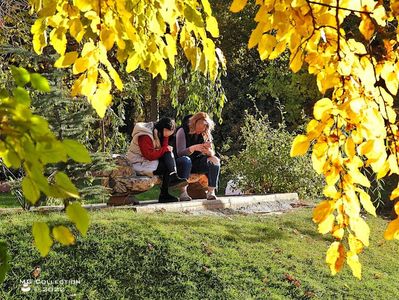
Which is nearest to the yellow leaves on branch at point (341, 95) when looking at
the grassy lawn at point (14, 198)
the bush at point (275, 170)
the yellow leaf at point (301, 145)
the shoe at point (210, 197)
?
the yellow leaf at point (301, 145)

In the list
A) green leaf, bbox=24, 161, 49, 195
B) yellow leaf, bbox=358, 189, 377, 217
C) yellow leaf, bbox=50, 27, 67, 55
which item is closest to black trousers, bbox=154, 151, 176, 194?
yellow leaf, bbox=50, 27, 67, 55

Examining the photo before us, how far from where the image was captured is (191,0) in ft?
8.32

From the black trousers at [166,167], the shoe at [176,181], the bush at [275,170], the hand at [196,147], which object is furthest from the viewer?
the bush at [275,170]

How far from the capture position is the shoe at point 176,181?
23.8ft

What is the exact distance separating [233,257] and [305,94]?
40.9ft

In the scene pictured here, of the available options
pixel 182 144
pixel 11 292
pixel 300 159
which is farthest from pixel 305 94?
pixel 11 292

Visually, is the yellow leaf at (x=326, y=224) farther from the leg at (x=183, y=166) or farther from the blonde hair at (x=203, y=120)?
the blonde hair at (x=203, y=120)

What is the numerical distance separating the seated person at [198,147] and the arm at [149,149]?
13.4 inches

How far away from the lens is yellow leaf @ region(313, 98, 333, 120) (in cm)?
202

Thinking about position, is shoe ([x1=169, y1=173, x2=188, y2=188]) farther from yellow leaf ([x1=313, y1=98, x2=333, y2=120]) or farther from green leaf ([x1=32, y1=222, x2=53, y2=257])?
green leaf ([x1=32, y1=222, x2=53, y2=257])

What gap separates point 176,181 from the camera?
7.31 meters

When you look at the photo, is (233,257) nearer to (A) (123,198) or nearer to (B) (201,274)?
(B) (201,274)

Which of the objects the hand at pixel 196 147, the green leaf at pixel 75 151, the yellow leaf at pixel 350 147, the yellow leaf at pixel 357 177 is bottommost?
the hand at pixel 196 147

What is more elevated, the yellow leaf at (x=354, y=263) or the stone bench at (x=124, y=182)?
the yellow leaf at (x=354, y=263)
